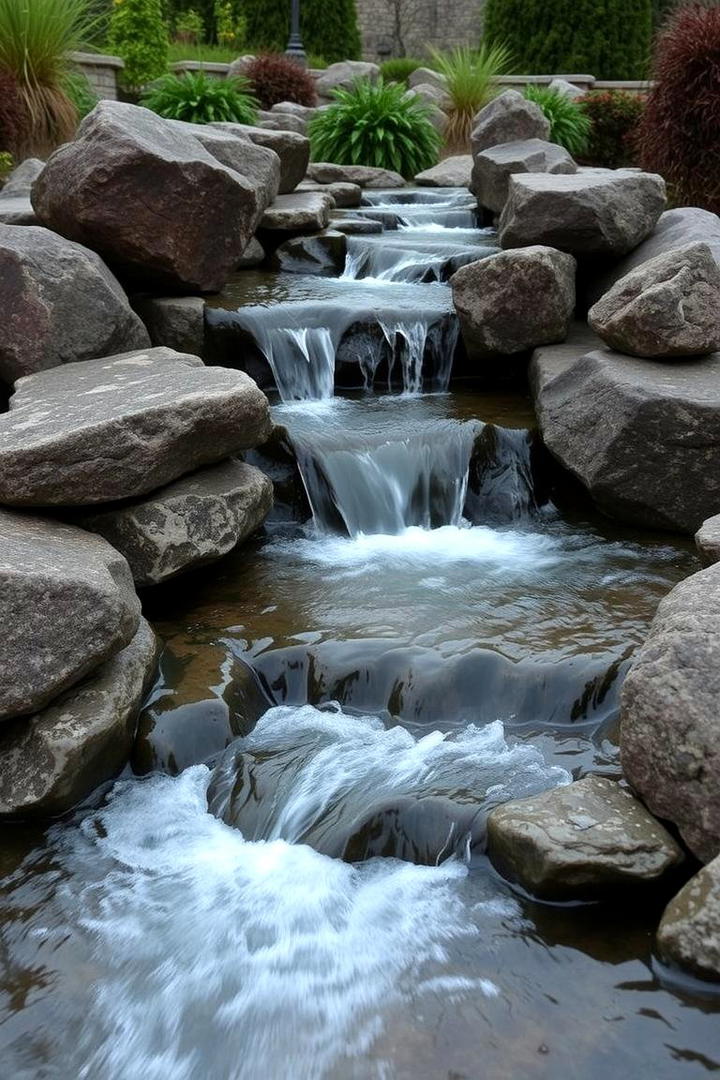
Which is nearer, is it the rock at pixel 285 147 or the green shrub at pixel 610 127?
the rock at pixel 285 147

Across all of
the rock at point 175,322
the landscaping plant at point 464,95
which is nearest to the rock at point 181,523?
the rock at point 175,322

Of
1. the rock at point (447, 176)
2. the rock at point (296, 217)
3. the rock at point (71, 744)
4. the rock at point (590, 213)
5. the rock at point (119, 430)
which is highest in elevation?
the rock at point (590, 213)

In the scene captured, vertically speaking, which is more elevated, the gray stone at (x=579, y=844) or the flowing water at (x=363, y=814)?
the gray stone at (x=579, y=844)

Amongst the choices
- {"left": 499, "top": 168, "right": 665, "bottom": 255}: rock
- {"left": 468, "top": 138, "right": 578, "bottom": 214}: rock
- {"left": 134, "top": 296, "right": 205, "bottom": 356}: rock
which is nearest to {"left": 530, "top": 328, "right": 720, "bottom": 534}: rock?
{"left": 499, "top": 168, "right": 665, "bottom": 255}: rock

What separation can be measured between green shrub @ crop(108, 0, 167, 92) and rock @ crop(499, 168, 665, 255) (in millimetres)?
9890

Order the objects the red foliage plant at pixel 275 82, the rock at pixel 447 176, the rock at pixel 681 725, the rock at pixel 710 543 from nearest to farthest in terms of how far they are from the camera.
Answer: the rock at pixel 681 725, the rock at pixel 710 543, the rock at pixel 447 176, the red foliage plant at pixel 275 82

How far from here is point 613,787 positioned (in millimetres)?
3451

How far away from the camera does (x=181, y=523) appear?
191 inches

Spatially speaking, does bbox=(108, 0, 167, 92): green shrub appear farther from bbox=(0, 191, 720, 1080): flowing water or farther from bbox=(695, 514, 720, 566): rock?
bbox=(695, 514, 720, 566): rock

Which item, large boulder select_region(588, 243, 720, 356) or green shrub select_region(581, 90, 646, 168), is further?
green shrub select_region(581, 90, 646, 168)

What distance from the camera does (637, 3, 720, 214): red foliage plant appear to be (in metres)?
9.13

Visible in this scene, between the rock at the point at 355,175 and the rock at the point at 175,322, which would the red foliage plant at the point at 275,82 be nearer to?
the rock at the point at 355,175

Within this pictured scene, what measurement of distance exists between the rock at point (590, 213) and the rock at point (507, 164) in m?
2.58

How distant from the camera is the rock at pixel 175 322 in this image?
6.79 metres
